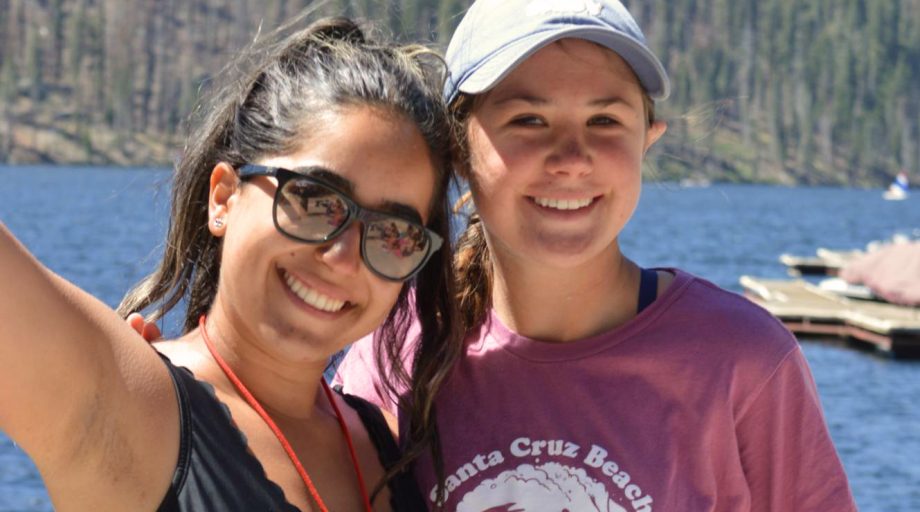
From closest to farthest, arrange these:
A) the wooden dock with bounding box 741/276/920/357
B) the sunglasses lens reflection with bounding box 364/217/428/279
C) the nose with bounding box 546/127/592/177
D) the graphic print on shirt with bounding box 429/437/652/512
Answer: the sunglasses lens reflection with bounding box 364/217/428/279 → the graphic print on shirt with bounding box 429/437/652/512 → the nose with bounding box 546/127/592/177 → the wooden dock with bounding box 741/276/920/357

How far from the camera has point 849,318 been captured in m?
22.1

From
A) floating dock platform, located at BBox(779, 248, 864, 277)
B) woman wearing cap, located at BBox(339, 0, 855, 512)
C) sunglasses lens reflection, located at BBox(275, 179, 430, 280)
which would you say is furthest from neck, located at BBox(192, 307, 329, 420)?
floating dock platform, located at BBox(779, 248, 864, 277)

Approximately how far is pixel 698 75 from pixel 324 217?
4461 inches

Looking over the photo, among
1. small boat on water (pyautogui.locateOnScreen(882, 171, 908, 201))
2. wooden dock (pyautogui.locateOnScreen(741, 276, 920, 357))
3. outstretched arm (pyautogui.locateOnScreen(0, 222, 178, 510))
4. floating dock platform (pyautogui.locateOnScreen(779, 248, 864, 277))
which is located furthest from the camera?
small boat on water (pyautogui.locateOnScreen(882, 171, 908, 201))

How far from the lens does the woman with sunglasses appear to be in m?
2.12

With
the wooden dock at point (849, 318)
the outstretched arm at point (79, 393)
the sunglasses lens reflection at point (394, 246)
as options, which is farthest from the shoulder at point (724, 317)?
the wooden dock at point (849, 318)

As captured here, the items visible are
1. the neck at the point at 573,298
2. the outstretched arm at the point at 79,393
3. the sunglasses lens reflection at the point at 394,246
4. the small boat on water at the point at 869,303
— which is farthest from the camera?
the small boat on water at the point at 869,303

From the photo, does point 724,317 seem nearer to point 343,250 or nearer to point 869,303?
point 343,250

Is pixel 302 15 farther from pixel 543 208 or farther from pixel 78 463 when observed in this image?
pixel 78 463

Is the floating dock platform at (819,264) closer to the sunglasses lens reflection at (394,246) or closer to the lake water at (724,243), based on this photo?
the lake water at (724,243)

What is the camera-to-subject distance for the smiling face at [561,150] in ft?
9.55

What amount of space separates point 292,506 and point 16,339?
24.7 inches

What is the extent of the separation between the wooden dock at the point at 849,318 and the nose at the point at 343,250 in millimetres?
17911

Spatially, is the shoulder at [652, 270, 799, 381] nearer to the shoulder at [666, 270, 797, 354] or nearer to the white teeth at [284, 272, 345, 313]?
the shoulder at [666, 270, 797, 354]
